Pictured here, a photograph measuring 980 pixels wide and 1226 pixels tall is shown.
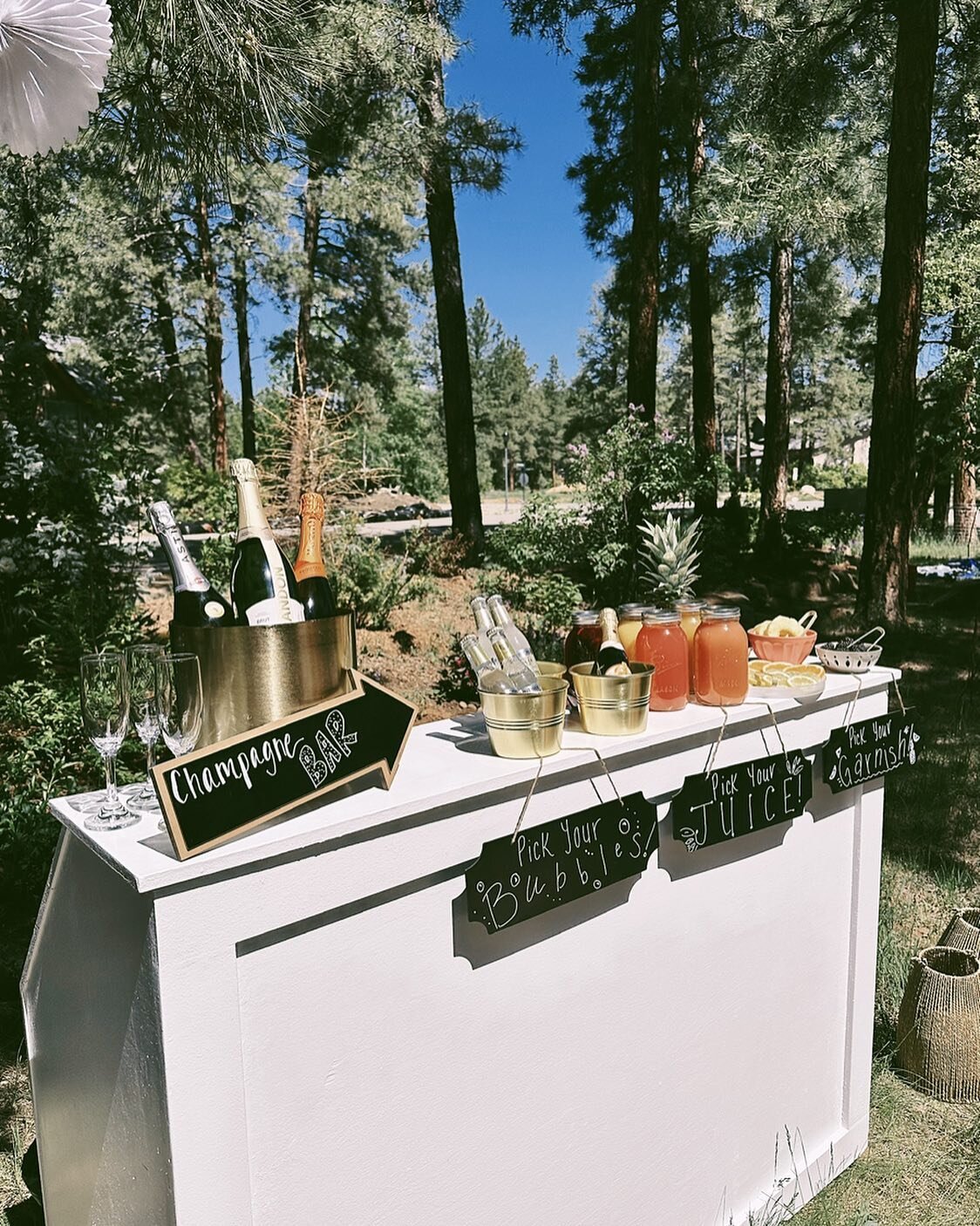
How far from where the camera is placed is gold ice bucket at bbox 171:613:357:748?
1.31m

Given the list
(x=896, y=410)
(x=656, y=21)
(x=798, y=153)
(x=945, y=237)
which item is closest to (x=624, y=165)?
(x=656, y=21)

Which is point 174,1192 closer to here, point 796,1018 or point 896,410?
point 796,1018

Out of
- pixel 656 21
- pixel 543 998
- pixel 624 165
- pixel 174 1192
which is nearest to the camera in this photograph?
pixel 174 1192

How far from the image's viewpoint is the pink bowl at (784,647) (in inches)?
80.8

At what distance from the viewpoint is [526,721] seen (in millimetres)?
1488

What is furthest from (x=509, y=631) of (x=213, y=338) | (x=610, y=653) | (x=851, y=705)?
(x=213, y=338)

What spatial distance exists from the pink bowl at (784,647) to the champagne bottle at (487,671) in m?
0.76

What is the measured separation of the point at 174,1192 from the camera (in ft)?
3.76

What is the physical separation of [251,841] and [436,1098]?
0.56 m

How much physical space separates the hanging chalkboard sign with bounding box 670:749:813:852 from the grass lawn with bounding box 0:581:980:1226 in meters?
0.79

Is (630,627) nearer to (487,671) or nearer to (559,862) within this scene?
(487,671)

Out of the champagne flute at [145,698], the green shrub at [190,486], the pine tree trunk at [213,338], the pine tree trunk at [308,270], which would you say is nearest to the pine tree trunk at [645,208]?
the pine tree trunk at [308,270]

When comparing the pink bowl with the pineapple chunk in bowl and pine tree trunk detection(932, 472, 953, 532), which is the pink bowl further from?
Result: pine tree trunk detection(932, 472, 953, 532)

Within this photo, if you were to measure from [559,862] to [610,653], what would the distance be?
15.1 inches
